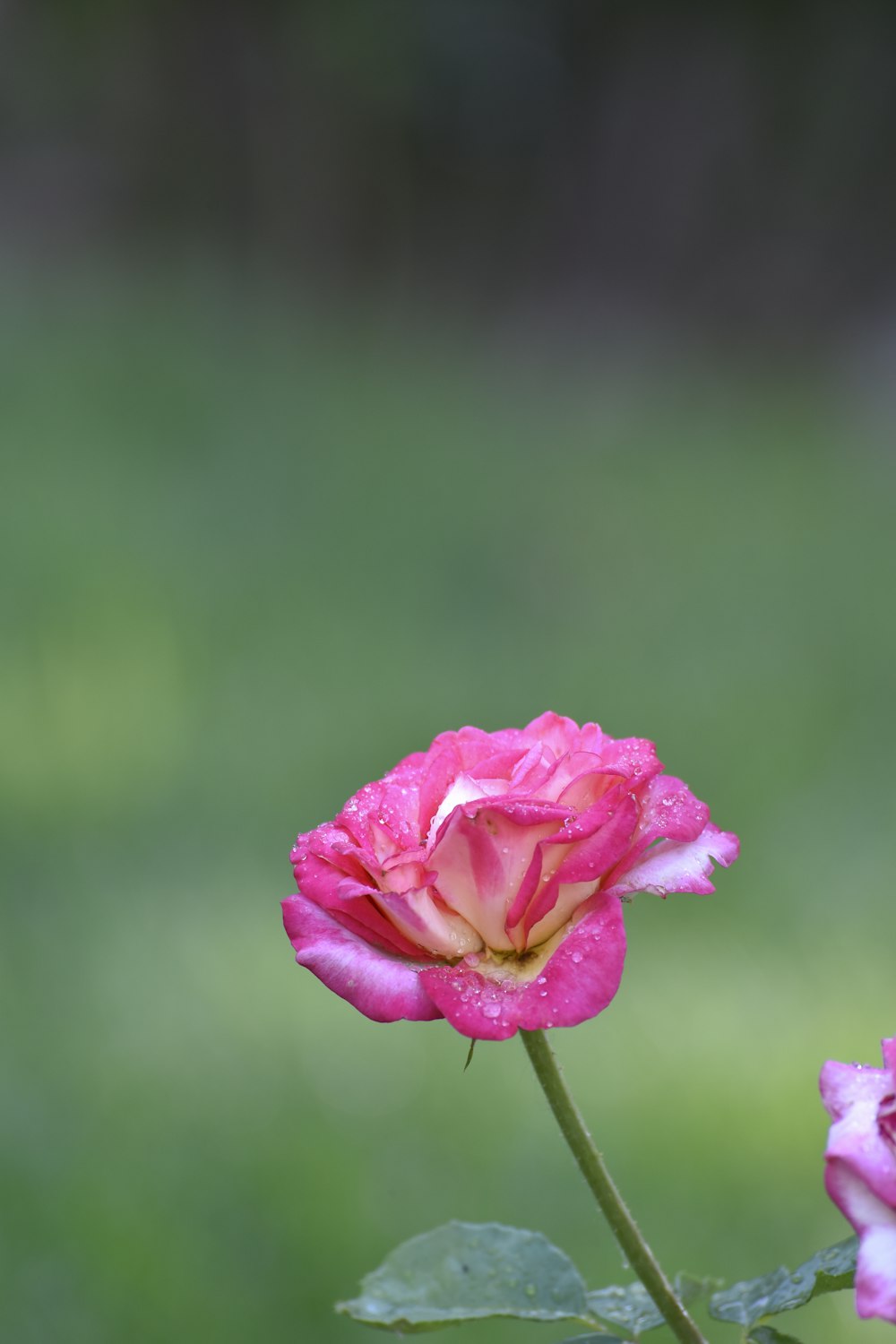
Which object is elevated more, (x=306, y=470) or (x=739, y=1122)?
(x=306, y=470)

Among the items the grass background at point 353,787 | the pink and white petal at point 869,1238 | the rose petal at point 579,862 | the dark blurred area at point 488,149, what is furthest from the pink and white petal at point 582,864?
the dark blurred area at point 488,149

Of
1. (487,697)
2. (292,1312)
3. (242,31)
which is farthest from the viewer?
(242,31)

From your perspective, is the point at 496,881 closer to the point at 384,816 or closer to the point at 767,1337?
the point at 384,816

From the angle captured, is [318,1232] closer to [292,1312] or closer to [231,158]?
[292,1312]

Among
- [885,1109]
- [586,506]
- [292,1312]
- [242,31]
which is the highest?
[242,31]

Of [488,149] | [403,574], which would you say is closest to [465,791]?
[403,574]

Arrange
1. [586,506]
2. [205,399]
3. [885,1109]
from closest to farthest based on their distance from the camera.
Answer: [885,1109] < [586,506] < [205,399]

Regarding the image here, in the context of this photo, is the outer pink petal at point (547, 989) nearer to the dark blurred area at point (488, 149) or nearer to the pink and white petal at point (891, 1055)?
the pink and white petal at point (891, 1055)

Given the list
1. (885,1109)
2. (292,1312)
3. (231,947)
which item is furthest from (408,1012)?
(231,947)
